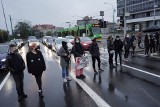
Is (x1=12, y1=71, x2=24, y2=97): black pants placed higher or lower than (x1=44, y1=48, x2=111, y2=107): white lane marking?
higher

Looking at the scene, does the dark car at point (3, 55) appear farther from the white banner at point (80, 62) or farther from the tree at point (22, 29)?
the tree at point (22, 29)

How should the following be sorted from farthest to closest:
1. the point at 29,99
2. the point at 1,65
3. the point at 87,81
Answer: the point at 1,65, the point at 87,81, the point at 29,99

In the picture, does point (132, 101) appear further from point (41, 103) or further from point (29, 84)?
point (29, 84)

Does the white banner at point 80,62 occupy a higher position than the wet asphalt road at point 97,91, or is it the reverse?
the white banner at point 80,62

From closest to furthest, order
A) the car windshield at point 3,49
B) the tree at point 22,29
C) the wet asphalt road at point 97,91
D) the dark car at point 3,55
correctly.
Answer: the wet asphalt road at point 97,91 → the dark car at point 3,55 → the car windshield at point 3,49 → the tree at point 22,29

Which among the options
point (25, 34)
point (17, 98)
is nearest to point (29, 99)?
point (17, 98)

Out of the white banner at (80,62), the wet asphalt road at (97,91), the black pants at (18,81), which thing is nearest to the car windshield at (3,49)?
the wet asphalt road at (97,91)

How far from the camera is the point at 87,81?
385 inches

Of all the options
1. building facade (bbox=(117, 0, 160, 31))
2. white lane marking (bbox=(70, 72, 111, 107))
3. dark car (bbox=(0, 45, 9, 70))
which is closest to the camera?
white lane marking (bbox=(70, 72, 111, 107))

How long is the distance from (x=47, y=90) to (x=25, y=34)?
9447 cm

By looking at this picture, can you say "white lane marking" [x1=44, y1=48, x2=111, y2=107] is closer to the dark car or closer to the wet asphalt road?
the wet asphalt road

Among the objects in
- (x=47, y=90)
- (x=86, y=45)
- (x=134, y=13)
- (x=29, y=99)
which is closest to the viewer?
(x=29, y=99)

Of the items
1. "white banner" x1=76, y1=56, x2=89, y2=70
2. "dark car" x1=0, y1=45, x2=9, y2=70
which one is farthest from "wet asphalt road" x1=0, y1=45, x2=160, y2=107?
"dark car" x1=0, y1=45, x2=9, y2=70
